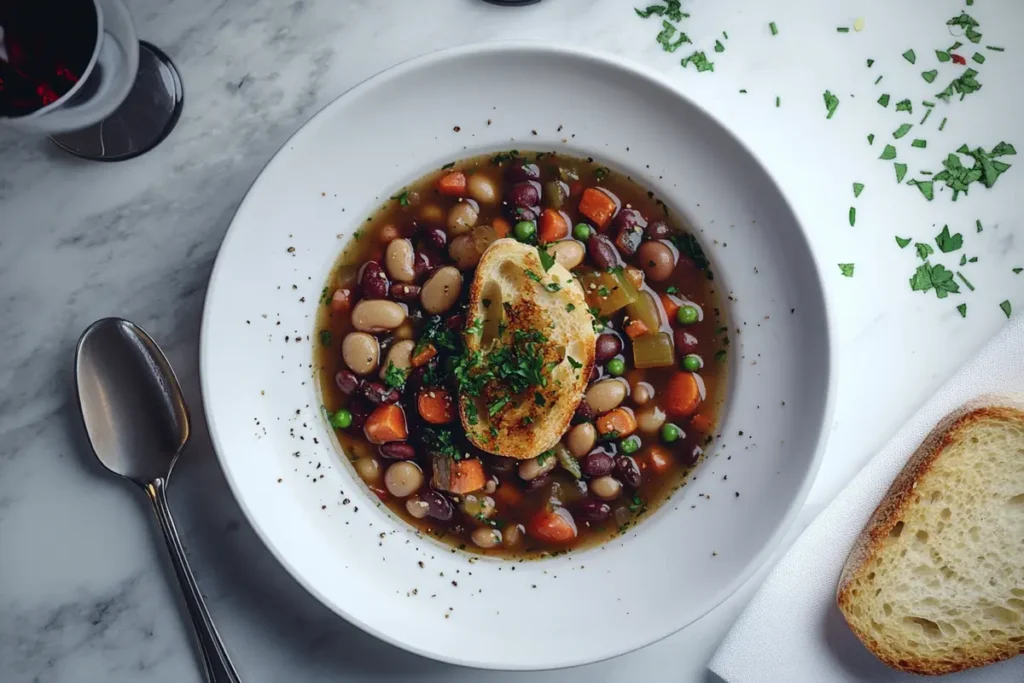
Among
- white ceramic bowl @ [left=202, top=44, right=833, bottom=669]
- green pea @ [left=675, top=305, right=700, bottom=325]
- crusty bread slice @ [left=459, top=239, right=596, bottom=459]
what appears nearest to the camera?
white ceramic bowl @ [left=202, top=44, right=833, bottom=669]

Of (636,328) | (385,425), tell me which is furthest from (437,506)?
(636,328)

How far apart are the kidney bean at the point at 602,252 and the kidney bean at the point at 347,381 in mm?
1030

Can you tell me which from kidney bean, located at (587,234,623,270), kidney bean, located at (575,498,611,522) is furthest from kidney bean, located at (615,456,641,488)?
kidney bean, located at (587,234,623,270)

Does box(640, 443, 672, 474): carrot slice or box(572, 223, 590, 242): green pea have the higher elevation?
box(572, 223, 590, 242): green pea

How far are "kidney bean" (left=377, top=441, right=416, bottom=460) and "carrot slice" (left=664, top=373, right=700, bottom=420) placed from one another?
39.7 inches

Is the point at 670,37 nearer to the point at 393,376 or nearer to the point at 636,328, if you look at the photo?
the point at 636,328

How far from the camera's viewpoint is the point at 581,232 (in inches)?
117

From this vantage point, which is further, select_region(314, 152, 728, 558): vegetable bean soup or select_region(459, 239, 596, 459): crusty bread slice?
select_region(314, 152, 728, 558): vegetable bean soup

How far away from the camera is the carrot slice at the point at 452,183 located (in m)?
2.97

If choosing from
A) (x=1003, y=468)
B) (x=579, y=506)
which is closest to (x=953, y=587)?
(x=1003, y=468)

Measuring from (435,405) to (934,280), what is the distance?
1993 millimetres

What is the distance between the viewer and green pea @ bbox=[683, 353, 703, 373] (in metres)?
2.97

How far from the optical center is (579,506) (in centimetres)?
302

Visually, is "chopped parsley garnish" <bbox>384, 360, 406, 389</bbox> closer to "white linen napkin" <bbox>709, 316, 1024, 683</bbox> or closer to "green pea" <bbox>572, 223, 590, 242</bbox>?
"green pea" <bbox>572, 223, 590, 242</bbox>
